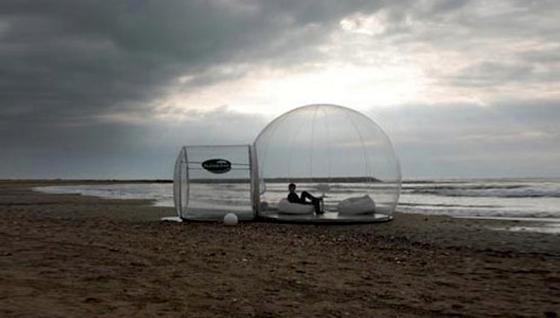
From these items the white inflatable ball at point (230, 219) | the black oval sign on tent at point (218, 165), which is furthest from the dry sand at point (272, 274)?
the black oval sign on tent at point (218, 165)

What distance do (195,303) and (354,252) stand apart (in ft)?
17.4

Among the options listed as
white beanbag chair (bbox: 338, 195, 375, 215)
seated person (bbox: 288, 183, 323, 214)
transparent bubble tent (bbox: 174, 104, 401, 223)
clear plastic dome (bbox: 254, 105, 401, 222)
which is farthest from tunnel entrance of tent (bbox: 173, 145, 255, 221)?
white beanbag chair (bbox: 338, 195, 375, 215)

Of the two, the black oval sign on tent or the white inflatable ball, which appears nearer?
the white inflatable ball

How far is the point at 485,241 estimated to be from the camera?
12898 mm

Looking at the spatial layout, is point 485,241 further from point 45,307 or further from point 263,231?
point 45,307

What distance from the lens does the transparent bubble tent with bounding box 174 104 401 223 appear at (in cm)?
1766

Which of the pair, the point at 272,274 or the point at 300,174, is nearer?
the point at 272,274

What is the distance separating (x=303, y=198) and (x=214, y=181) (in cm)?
295

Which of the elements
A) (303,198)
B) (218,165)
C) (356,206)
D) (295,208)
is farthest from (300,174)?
(218,165)

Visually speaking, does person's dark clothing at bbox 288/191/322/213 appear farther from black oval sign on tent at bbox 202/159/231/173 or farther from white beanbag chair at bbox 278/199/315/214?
black oval sign on tent at bbox 202/159/231/173

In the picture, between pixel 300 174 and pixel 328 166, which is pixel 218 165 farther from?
pixel 328 166

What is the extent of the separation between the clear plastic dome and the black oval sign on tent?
118cm

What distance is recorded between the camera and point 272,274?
845cm

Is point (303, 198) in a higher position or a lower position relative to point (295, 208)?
higher
